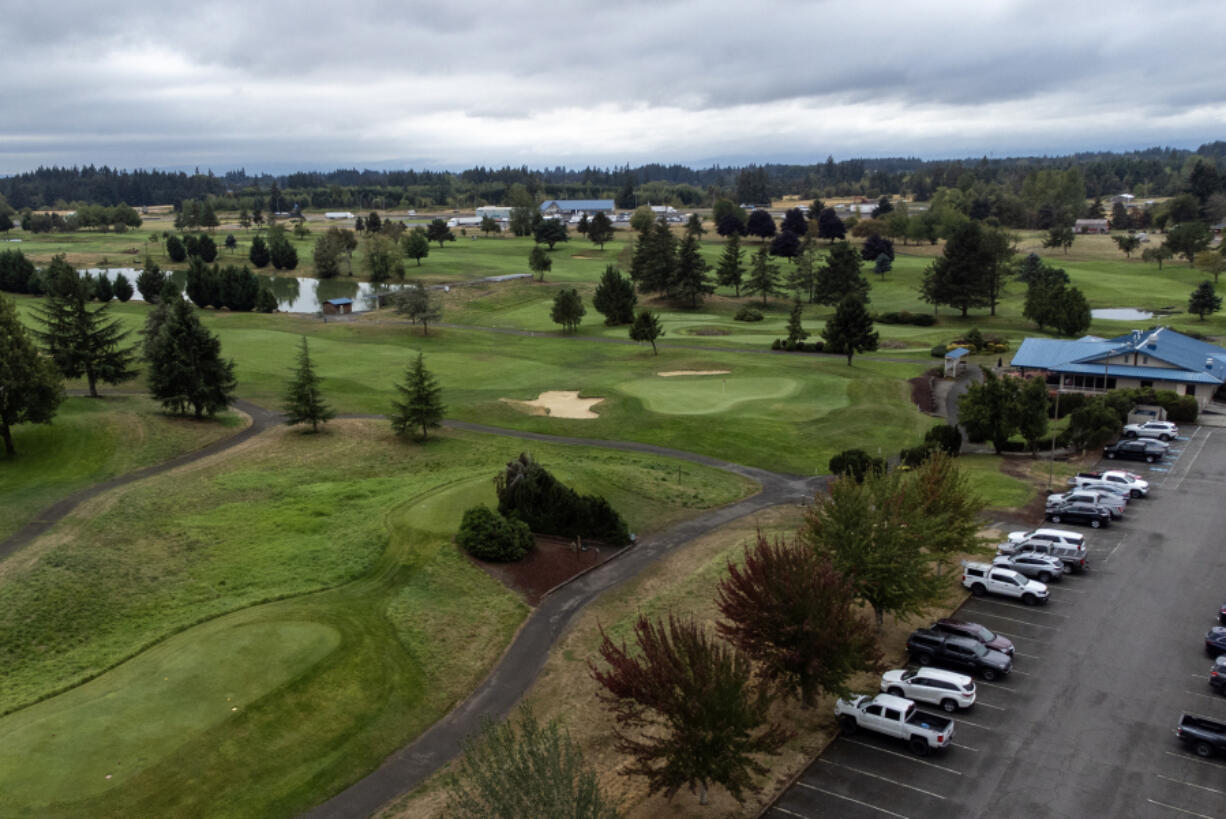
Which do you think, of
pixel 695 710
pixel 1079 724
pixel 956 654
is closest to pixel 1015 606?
pixel 956 654

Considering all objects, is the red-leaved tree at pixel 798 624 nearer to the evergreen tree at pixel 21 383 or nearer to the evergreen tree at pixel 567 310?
the evergreen tree at pixel 21 383

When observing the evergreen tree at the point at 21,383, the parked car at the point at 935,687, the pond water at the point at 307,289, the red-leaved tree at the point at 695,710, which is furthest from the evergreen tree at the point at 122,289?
the parked car at the point at 935,687

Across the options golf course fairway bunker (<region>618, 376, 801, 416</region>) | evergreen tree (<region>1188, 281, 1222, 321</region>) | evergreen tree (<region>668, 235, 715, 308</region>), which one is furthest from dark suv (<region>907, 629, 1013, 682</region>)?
evergreen tree (<region>668, 235, 715, 308</region>)

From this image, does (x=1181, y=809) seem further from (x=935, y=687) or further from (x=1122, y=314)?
(x=1122, y=314)

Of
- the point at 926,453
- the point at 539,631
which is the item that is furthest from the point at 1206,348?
the point at 539,631

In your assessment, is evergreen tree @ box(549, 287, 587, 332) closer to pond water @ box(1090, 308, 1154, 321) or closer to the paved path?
the paved path

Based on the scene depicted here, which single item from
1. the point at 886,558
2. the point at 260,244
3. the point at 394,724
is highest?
the point at 260,244

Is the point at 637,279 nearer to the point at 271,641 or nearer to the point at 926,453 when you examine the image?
the point at 926,453
